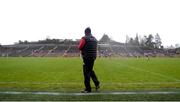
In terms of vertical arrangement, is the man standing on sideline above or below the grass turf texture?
above

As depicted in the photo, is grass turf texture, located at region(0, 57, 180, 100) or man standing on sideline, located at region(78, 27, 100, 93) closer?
grass turf texture, located at region(0, 57, 180, 100)

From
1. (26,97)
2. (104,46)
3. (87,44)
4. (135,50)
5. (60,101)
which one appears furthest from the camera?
(104,46)

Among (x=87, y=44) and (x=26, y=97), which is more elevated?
(x=87, y=44)

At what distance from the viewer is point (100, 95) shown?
9.12 meters

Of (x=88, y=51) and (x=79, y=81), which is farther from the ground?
(x=88, y=51)

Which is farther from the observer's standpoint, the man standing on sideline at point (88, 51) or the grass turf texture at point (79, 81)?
the man standing on sideline at point (88, 51)

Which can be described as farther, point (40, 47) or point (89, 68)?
point (40, 47)

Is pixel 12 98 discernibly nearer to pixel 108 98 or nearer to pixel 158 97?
pixel 108 98

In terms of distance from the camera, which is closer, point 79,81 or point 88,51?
point 88,51

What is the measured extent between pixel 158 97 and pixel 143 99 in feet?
1.93

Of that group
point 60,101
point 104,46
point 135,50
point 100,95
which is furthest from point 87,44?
point 104,46

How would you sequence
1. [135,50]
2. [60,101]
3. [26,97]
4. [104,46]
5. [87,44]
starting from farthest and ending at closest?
[104,46] → [135,50] → [87,44] → [26,97] → [60,101]

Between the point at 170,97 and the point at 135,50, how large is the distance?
113790mm

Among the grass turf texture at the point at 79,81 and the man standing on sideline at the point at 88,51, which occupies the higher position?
the man standing on sideline at the point at 88,51
